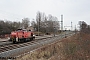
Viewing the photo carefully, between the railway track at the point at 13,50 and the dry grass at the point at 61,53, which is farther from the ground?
the dry grass at the point at 61,53

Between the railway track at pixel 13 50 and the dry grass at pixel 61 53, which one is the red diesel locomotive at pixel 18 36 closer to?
the railway track at pixel 13 50

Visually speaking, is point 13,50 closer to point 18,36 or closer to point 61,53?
point 61,53

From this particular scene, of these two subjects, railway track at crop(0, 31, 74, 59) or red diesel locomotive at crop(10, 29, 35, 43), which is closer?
railway track at crop(0, 31, 74, 59)

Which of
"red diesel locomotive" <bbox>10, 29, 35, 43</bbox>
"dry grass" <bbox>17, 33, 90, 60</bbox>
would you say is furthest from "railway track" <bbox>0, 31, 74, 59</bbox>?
"red diesel locomotive" <bbox>10, 29, 35, 43</bbox>

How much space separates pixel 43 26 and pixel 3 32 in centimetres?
3981

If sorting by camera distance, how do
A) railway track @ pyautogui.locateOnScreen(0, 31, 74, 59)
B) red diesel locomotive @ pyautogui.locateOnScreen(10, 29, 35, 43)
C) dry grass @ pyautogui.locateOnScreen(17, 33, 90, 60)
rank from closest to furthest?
1. dry grass @ pyautogui.locateOnScreen(17, 33, 90, 60)
2. railway track @ pyautogui.locateOnScreen(0, 31, 74, 59)
3. red diesel locomotive @ pyautogui.locateOnScreen(10, 29, 35, 43)

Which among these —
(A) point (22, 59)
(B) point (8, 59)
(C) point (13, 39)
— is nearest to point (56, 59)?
(A) point (22, 59)

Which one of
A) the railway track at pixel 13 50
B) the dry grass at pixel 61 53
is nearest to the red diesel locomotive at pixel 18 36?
the railway track at pixel 13 50

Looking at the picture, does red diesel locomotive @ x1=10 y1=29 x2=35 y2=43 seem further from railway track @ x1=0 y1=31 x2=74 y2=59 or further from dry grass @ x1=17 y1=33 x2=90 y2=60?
dry grass @ x1=17 y1=33 x2=90 y2=60

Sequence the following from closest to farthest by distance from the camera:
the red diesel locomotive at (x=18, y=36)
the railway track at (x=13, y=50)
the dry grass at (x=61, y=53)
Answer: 1. the dry grass at (x=61, y=53)
2. the railway track at (x=13, y=50)
3. the red diesel locomotive at (x=18, y=36)

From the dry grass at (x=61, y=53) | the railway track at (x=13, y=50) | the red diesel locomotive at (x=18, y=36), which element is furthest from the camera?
the red diesel locomotive at (x=18, y=36)

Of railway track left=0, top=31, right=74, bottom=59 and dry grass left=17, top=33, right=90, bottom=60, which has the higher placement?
dry grass left=17, top=33, right=90, bottom=60

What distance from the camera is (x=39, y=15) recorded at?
11119cm

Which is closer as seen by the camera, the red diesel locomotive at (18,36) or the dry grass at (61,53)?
the dry grass at (61,53)
